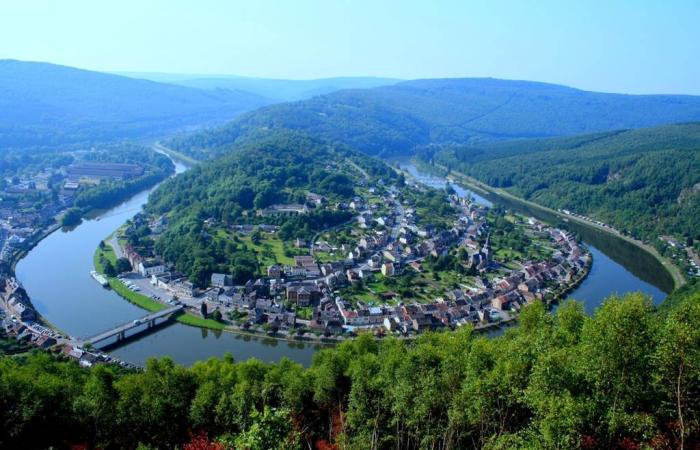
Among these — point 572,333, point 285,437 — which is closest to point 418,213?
point 572,333

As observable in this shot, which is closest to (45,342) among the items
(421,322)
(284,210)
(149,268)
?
(149,268)

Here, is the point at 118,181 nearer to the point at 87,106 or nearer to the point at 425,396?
the point at 425,396

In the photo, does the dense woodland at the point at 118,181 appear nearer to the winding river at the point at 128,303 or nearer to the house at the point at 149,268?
the winding river at the point at 128,303

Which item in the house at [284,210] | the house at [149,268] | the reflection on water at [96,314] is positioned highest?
the house at [284,210]

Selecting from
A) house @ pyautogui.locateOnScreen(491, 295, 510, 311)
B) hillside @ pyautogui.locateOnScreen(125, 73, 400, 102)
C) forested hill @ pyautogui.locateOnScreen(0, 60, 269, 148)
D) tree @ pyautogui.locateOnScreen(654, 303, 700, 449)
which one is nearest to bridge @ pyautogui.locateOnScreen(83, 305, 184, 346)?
house @ pyautogui.locateOnScreen(491, 295, 510, 311)

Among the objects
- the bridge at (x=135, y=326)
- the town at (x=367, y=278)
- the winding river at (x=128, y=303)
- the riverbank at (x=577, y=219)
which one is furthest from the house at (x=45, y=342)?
the riverbank at (x=577, y=219)

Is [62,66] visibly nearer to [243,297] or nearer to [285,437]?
[243,297]
